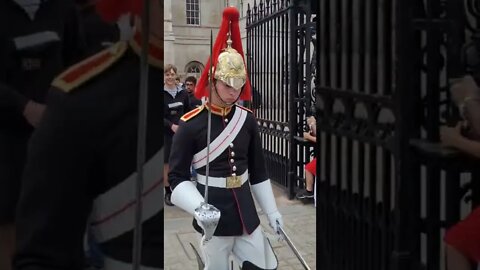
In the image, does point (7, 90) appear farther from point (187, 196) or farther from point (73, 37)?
point (187, 196)

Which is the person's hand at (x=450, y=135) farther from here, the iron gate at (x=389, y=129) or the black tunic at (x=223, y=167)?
the black tunic at (x=223, y=167)

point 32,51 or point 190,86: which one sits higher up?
point 32,51

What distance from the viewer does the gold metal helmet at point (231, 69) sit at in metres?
3.48

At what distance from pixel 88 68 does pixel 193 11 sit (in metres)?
32.2

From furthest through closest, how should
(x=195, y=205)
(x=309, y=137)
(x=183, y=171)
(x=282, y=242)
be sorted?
1. (x=309, y=137)
2. (x=282, y=242)
3. (x=183, y=171)
4. (x=195, y=205)

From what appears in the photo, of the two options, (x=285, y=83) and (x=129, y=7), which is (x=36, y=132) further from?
(x=285, y=83)

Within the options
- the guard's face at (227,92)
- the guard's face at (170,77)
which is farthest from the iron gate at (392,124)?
Answer: the guard's face at (170,77)

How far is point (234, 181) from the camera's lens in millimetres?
3467

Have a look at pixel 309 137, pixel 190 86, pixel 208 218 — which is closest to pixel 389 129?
pixel 208 218

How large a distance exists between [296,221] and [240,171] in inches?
116

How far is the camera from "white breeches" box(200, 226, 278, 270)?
3.37m

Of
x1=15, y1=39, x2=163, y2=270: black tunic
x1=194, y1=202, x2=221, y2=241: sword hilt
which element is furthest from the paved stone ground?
x1=15, y1=39, x2=163, y2=270: black tunic

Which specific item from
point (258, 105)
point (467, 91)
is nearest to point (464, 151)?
point (467, 91)

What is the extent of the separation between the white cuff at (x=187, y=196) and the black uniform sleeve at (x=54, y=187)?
2085 millimetres
